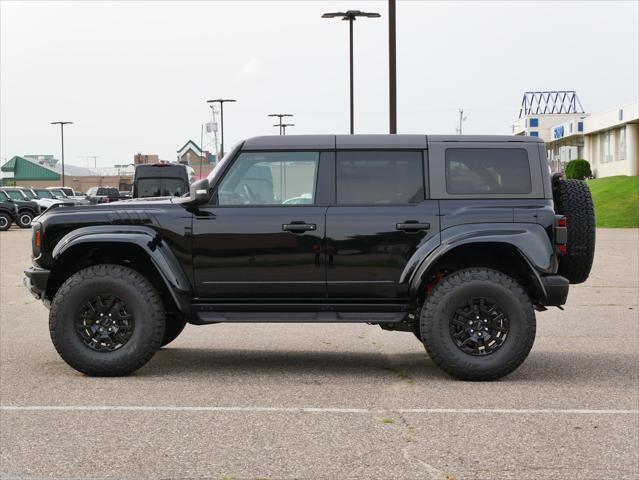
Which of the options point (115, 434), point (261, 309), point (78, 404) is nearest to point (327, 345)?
point (261, 309)

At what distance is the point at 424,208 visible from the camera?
8.49 meters

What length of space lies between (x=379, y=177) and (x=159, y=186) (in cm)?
2020

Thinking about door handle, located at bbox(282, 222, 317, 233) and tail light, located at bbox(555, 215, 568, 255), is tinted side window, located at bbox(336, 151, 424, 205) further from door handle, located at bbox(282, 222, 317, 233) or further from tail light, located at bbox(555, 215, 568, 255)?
tail light, located at bbox(555, 215, 568, 255)

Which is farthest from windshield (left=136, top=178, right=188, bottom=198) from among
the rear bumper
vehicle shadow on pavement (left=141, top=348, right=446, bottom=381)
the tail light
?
the rear bumper

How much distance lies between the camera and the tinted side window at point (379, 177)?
8.61m

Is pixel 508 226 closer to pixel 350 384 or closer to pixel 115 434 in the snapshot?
pixel 350 384

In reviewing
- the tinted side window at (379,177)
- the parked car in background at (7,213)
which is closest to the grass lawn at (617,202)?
the parked car in background at (7,213)

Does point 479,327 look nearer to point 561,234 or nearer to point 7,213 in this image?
point 561,234

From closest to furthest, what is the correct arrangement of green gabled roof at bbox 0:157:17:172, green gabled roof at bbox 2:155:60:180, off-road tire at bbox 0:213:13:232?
off-road tire at bbox 0:213:13:232
green gabled roof at bbox 0:157:17:172
green gabled roof at bbox 2:155:60:180

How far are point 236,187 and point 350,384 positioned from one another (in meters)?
1.90

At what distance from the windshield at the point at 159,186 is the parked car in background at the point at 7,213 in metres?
17.0

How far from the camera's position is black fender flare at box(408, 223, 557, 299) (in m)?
8.37

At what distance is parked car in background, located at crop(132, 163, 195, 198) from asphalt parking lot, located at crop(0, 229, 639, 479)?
17.0 metres

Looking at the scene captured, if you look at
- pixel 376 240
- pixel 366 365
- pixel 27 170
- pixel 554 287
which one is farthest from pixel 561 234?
pixel 27 170
